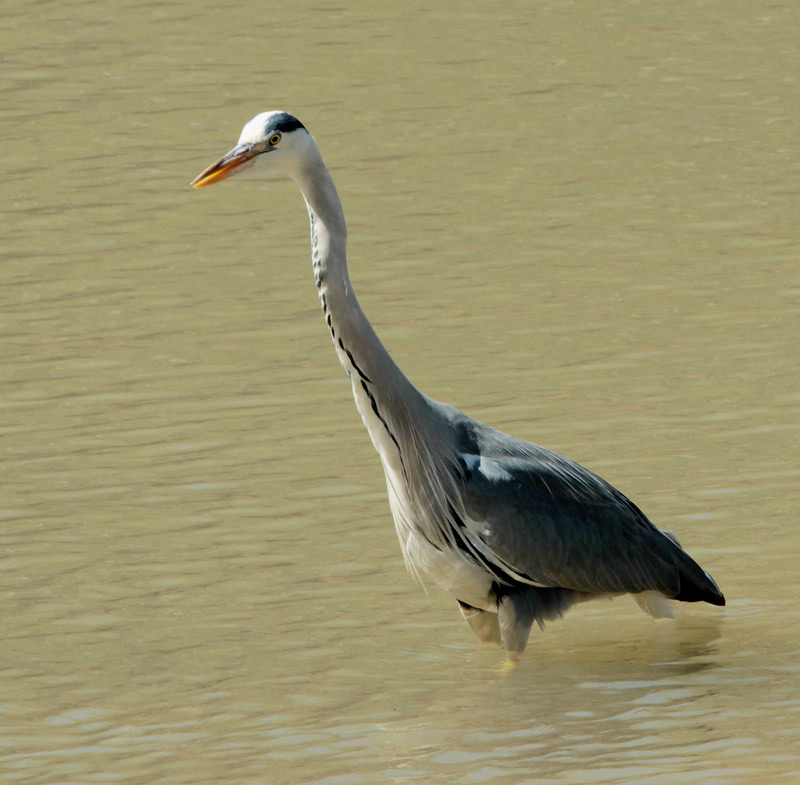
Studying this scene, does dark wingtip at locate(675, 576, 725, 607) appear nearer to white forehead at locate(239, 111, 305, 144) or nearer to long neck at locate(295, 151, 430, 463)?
long neck at locate(295, 151, 430, 463)

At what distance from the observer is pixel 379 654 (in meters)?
7.53

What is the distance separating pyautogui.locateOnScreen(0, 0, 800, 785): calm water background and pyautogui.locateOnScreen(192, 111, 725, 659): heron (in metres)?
0.30

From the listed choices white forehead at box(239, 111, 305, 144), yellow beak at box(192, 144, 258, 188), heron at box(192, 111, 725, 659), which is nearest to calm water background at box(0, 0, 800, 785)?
heron at box(192, 111, 725, 659)

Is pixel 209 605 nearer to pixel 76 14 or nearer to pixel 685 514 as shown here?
pixel 685 514

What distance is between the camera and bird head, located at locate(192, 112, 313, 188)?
7.13 m

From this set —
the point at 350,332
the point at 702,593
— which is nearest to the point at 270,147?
the point at 350,332

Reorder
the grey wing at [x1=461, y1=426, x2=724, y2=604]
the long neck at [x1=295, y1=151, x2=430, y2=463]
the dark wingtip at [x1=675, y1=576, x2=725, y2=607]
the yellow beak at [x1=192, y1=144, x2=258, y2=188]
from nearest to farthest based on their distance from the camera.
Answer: the yellow beak at [x1=192, y1=144, x2=258, y2=188] < the long neck at [x1=295, y1=151, x2=430, y2=463] < the grey wing at [x1=461, y1=426, x2=724, y2=604] < the dark wingtip at [x1=675, y1=576, x2=725, y2=607]

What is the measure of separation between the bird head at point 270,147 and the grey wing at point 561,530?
155 cm

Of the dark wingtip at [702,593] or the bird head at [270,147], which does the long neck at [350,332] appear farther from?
the dark wingtip at [702,593]

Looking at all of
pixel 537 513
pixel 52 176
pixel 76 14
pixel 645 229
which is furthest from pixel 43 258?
pixel 76 14

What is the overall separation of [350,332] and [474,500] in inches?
36.9

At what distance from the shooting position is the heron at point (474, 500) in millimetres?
7195

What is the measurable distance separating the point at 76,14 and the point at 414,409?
17.4 meters

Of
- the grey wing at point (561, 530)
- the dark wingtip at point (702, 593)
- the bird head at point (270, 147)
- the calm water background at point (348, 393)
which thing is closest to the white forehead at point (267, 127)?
the bird head at point (270, 147)
